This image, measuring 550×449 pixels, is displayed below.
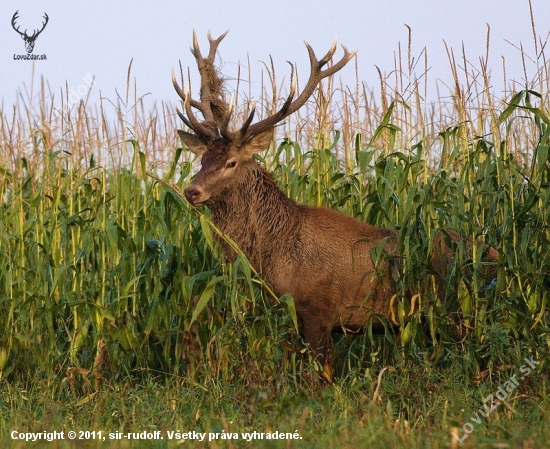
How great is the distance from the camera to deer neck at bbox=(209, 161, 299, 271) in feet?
24.7

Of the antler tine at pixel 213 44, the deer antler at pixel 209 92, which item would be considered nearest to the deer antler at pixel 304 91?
the deer antler at pixel 209 92

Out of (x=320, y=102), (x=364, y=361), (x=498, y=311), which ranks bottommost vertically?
(x=364, y=361)

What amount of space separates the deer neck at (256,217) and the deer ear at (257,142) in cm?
11

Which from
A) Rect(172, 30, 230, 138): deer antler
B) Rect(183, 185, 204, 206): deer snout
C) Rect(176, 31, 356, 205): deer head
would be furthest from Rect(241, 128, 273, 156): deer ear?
Rect(183, 185, 204, 206): deer snout

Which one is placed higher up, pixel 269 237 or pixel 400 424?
pixel 269 237

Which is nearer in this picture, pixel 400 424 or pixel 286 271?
pixel 400 424

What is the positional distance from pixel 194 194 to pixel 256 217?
0.68 meters

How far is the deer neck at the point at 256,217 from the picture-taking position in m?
7.52

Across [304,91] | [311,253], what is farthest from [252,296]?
[304,91]

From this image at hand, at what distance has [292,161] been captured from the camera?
8.47 m

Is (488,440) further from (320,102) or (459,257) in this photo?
(320,102)

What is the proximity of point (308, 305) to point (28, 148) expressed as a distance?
3325 millimetres

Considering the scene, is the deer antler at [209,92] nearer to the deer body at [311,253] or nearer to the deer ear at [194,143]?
the deer ear at [194,143]

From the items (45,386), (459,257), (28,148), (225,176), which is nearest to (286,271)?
(225,176)
